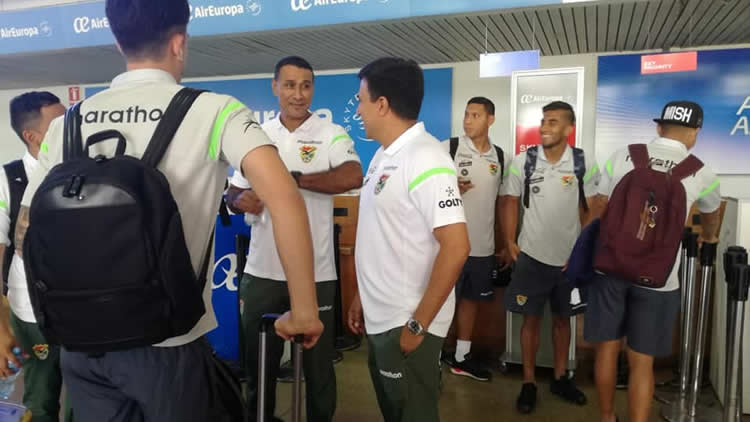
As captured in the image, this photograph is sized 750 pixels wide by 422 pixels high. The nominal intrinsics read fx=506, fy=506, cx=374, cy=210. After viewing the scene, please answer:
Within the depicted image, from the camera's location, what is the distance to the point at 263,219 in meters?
2.15

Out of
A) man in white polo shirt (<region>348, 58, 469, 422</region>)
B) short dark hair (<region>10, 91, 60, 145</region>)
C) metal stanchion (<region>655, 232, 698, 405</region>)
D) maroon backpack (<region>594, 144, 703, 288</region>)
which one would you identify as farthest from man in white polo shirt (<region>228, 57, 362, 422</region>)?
metal stanchion (<region>655, 232, 698, 405</region>)

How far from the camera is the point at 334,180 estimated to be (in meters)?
2.12

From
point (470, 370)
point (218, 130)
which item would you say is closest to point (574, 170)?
point (470, 370)

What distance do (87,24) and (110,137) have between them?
13.8 feet

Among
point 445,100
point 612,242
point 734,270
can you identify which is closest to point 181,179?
point 612,242

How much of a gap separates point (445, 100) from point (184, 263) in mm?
5065

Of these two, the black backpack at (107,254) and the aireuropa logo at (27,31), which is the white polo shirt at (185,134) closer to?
the black backpack at (107,254)

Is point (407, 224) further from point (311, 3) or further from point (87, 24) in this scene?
point (87, 24)

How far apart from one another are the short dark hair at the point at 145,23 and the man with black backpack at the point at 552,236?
236cm

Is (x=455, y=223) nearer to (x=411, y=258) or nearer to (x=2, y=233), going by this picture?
(x=411, y=258)

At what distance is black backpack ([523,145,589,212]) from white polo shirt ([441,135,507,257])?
0.85ft

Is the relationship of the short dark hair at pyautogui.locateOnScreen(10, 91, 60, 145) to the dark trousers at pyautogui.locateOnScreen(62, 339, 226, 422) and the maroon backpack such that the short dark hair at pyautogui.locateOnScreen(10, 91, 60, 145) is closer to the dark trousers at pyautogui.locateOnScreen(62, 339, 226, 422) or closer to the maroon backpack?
the dark trousers at pyautogui.locateOnScreen(62, 339, 226, 422)

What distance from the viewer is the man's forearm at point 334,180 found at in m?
2.09

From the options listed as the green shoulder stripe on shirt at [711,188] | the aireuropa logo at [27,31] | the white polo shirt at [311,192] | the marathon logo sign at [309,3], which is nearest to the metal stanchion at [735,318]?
the green shoulder stripe on shirt at [711,188]
